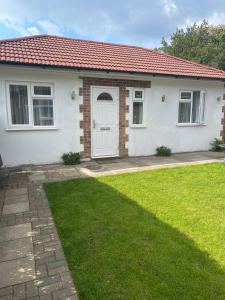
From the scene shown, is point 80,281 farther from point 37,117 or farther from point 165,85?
point 165,85

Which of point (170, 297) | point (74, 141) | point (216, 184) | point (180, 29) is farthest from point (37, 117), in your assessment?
point (180, 29)

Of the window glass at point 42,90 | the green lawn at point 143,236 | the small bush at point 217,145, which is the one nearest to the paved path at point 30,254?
the green lawn at point 143,236

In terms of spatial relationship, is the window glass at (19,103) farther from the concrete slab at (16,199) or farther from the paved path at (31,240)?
the concrete slab at (16,199)

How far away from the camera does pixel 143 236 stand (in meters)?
3.46

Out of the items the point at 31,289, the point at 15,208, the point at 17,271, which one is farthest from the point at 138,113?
the point at 31,289

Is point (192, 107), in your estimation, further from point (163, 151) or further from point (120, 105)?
point (120, 105)

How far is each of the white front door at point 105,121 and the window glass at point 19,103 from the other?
223 cm

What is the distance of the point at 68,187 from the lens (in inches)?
222

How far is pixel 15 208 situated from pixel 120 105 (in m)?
5.37

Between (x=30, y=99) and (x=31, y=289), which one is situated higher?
Result: (x=30, y=99)

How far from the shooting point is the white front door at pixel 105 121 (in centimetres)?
829

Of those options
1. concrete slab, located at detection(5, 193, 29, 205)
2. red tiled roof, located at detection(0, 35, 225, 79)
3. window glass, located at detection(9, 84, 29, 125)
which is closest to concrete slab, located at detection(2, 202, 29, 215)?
concrete slab, located at detection(5, 193, 29, 205)

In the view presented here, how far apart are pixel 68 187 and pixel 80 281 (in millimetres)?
3205

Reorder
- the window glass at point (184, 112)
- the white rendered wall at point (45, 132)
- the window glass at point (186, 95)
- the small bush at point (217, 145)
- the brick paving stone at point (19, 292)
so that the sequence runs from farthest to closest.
Answer: the small bush at point (217, 145) < the window glass at point (184, 112) < the window glass at point (186, 95) < the white rendered wall at point (45, 132) < the brick paving stone at point (19, 292)
